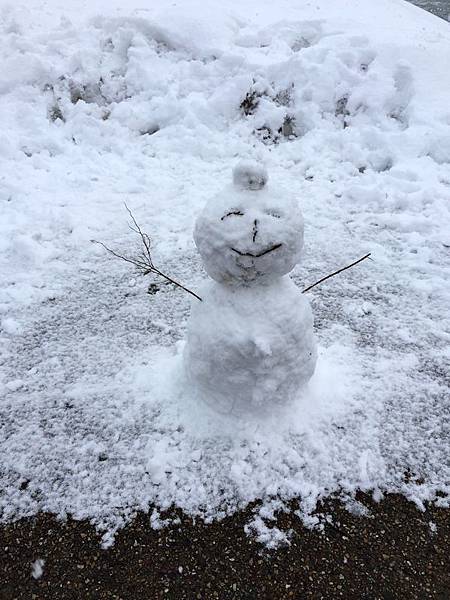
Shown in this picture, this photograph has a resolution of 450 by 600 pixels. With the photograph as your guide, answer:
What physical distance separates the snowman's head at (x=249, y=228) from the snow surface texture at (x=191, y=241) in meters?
1.01

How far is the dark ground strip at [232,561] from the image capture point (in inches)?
88.7

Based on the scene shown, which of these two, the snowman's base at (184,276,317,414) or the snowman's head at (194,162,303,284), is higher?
the snowman's head at (194,162,303,284)

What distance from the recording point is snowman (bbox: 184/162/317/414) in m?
2.39

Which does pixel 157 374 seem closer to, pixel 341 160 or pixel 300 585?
pixel 300 585

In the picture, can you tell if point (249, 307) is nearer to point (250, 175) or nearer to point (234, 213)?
point (234, 213)

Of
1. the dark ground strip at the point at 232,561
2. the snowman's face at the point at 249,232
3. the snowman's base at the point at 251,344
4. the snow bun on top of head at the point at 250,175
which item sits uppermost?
the snow bun on top of head at the point at 250,175

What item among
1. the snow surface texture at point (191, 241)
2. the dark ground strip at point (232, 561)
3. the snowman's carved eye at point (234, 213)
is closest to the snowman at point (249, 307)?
the snowman's carved eye at point (234, 213)

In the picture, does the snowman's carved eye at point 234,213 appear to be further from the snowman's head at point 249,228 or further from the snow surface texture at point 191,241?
the snow surface texture at point 191,241

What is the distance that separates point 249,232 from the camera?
7.73 feet

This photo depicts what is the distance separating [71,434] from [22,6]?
750 cm

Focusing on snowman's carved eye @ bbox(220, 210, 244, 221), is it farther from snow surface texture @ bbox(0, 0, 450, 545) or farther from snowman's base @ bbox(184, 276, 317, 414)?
snow surface texture @ bbox(0, 0, 450, 545)

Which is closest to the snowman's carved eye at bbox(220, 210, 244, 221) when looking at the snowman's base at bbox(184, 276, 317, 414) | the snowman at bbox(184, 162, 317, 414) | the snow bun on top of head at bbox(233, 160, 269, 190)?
the snowman at bbox(184, 162, 317, 414)

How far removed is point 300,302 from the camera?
107 inches

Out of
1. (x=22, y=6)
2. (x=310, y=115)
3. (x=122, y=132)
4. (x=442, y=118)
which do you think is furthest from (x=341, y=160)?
(x=22, y=6)
